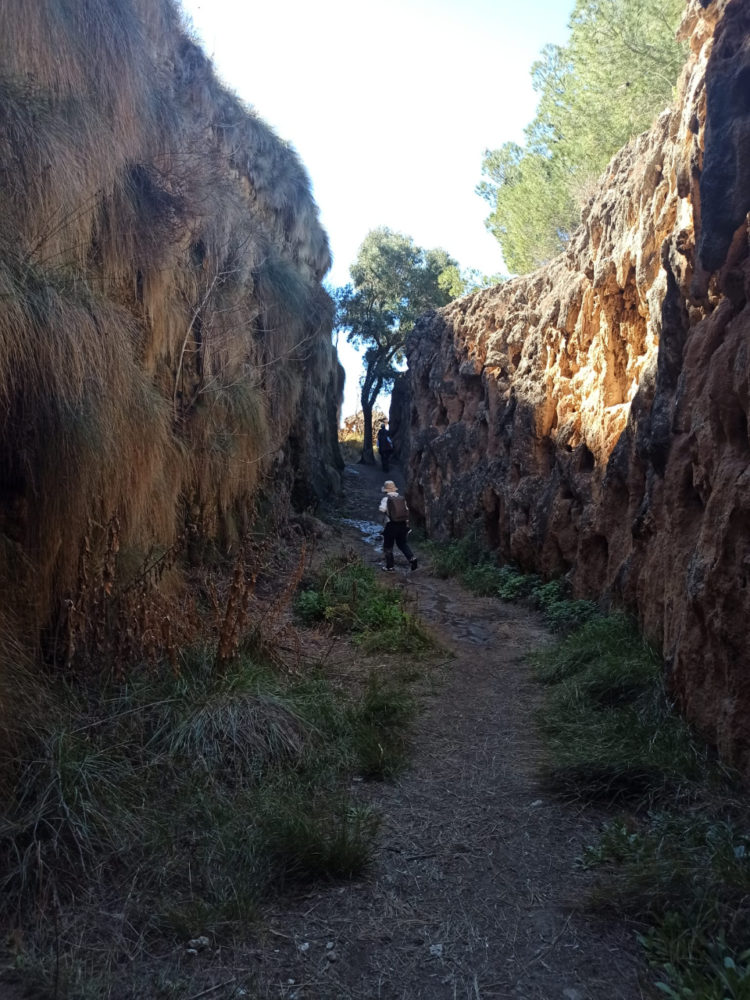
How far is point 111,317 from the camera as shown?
4.62 metres

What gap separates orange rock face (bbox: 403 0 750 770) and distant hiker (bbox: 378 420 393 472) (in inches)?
337

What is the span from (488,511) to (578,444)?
3.23m

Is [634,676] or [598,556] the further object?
[598,556]

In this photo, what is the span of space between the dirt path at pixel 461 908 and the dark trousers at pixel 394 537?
6435mm

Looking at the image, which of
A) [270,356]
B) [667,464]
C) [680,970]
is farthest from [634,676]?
[270,356]

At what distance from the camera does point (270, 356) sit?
32.4 ft

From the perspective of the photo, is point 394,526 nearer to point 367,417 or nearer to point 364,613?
point 364,613

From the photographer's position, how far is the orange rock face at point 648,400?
405 centimetres

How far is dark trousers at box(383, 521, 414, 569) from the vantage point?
1112 cm

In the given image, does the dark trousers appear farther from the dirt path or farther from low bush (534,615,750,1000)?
the dirt path

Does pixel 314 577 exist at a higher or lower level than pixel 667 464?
lower

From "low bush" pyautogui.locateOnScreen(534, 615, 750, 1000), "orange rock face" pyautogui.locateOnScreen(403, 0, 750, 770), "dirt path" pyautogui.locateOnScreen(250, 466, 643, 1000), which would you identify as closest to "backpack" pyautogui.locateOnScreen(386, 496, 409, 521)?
"orange rock face" pyautogui.locateOnScreen(403, 0, 750, 770)

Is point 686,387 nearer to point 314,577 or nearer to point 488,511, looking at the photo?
point 314,577

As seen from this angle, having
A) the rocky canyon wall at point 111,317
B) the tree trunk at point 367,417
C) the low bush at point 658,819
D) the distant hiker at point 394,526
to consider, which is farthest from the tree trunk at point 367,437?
the low bush at point 658,819
